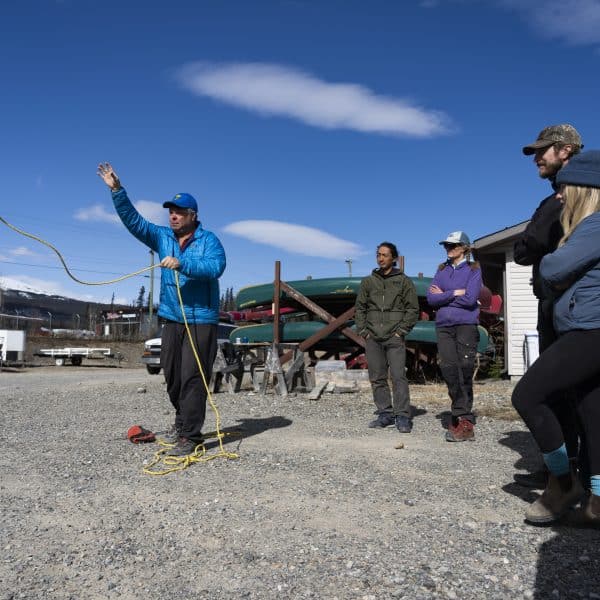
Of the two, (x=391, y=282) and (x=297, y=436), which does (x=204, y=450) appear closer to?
(x=297, y=436)

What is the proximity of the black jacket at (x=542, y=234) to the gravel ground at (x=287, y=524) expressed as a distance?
143cm

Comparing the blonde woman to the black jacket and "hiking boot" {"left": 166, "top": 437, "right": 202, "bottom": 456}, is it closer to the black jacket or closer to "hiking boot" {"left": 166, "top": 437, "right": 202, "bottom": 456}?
the black jacket

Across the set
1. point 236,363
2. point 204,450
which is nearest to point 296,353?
point 236,363

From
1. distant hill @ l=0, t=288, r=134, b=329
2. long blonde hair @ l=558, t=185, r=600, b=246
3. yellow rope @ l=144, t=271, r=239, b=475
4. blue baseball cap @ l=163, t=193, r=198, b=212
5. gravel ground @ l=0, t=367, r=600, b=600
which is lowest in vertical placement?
gravel ground @ l=0, t=367, r=600, b=600

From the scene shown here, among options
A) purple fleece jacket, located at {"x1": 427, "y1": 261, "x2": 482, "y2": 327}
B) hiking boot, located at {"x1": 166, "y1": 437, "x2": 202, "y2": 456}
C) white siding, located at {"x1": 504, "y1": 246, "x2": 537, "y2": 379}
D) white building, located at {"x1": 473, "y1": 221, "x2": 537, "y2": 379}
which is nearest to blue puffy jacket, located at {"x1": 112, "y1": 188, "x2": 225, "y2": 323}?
hiking boot, located at {"x1": 166, "y1": 437, "x2": 202, "y2": 456}

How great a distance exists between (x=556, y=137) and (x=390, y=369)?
126 inches

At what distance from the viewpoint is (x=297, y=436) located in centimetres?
586

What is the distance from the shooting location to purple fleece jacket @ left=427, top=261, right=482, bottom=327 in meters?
5.89

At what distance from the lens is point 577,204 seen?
304 centimetres

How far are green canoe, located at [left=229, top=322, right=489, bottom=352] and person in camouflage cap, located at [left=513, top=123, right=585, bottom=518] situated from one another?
6627 millimetres

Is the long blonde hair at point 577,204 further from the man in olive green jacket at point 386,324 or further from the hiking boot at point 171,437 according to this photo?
the hiking boot at point 171,437

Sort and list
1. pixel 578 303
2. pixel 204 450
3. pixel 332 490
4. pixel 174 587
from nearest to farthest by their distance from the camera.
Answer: pixel 174 587, pixel 578 303, pixel 332 490, pixel 204 450

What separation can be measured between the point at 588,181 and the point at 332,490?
2.33 metres

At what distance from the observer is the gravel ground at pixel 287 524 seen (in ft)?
8.11
